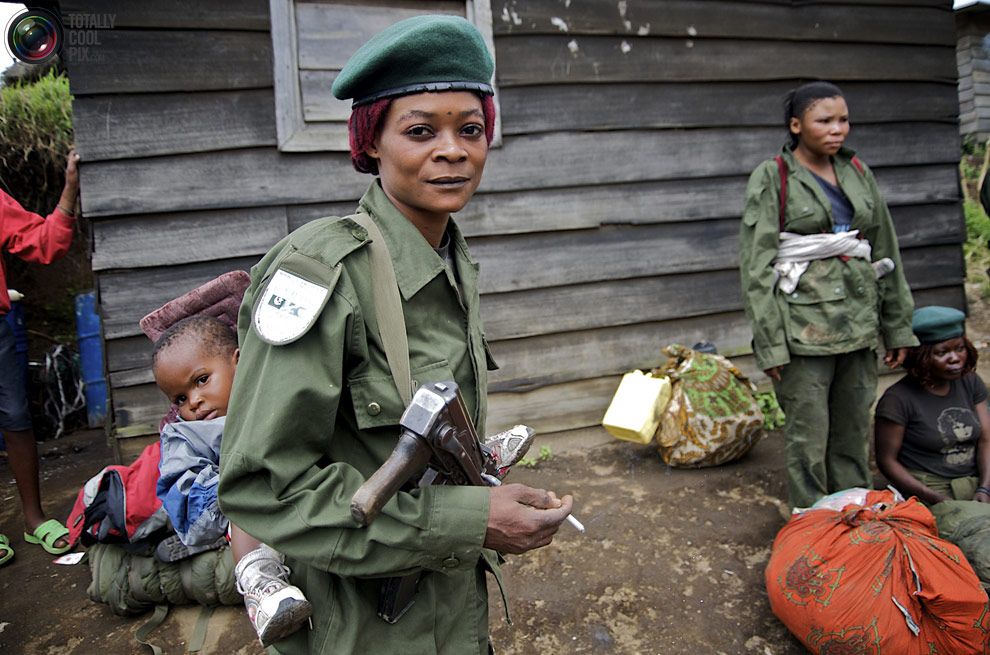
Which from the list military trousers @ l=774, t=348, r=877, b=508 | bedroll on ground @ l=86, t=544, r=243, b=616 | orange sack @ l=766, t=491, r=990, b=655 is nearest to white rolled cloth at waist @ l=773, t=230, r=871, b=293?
military trousers @ l=774, t=348, r=877, b=508

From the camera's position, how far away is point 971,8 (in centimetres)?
1204

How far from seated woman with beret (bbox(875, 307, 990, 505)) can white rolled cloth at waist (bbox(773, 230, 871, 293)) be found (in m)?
0.56

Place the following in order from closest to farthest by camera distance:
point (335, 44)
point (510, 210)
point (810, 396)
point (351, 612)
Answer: point (351, 612) < point (810, 396) < point (335, 44) < point (510, 210)

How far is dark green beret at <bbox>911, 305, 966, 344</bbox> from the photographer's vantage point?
125 inches

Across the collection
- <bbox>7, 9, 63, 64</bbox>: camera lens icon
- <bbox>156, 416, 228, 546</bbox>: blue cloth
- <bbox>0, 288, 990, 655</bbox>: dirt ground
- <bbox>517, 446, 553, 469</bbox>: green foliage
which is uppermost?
<bbox>7, 9, 63, 64</bbox>: camera lens icon

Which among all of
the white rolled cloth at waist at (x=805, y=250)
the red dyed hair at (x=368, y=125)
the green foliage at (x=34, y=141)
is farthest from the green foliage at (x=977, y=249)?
the green foliage at (x=34, y=141)

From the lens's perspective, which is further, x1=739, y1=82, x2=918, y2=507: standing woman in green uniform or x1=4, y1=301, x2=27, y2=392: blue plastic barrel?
x1=4, y1=301, x2=27, y2=392: blue plastic barrel

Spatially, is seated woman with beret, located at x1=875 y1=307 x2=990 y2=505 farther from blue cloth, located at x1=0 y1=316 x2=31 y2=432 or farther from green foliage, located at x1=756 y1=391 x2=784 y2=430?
blue cloth, located at x1=0 y1=316 x2=31 y2=432

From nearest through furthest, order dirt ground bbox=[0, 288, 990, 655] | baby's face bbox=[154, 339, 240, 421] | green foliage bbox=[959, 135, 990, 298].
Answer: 1. baby's face bbox=[154, 339, 240, 421]
2. dirt ground bbox=[0, 288, 990, 655]
3. green foliage bbox=[959, 135, 990, 298]

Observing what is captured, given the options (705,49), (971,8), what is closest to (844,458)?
(705,49)

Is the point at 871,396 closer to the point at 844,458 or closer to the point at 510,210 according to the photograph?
the point at 844,458

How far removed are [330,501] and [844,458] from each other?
320 centimetres

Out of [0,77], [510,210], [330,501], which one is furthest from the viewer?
[0,77]

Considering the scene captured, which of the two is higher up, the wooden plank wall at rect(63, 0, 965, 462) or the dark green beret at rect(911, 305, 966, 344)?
the wooden plank wall at rect(63, 0, 965, 462)
